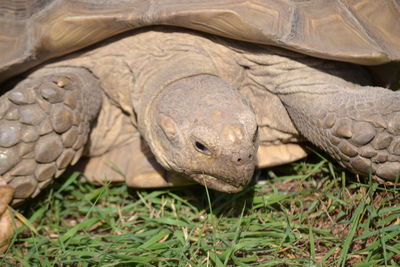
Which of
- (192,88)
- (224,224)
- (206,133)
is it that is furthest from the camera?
(224,224)

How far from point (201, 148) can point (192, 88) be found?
414mm

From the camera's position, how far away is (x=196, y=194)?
3066mm

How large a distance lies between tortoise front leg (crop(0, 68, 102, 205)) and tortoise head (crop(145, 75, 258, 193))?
0.51 metres

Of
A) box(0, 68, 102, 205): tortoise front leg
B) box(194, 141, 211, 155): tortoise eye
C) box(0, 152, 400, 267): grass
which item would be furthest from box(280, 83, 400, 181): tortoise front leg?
box(0, 68, 102, 205): tortoise front leg

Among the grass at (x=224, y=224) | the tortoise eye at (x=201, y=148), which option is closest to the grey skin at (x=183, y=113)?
the tortoise eye at (x=201, y=148)

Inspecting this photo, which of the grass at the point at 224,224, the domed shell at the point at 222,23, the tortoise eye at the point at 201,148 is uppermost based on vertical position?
the domed shell at the point at 222,23

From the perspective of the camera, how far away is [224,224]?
9.11 feet

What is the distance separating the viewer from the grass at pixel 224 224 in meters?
2.46

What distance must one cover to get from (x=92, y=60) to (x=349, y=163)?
5.82 ft

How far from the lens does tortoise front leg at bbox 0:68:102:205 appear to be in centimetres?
272

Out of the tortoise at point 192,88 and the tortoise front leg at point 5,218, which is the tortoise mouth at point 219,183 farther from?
the tortoise front leg at point 5,218

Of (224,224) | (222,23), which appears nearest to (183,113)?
(222,23)

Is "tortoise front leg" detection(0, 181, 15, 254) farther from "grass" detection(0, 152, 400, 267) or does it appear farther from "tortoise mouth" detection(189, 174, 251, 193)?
"tortoise mouth" detection(189, 174, 251, 193)

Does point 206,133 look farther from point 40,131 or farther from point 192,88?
point 40,131
